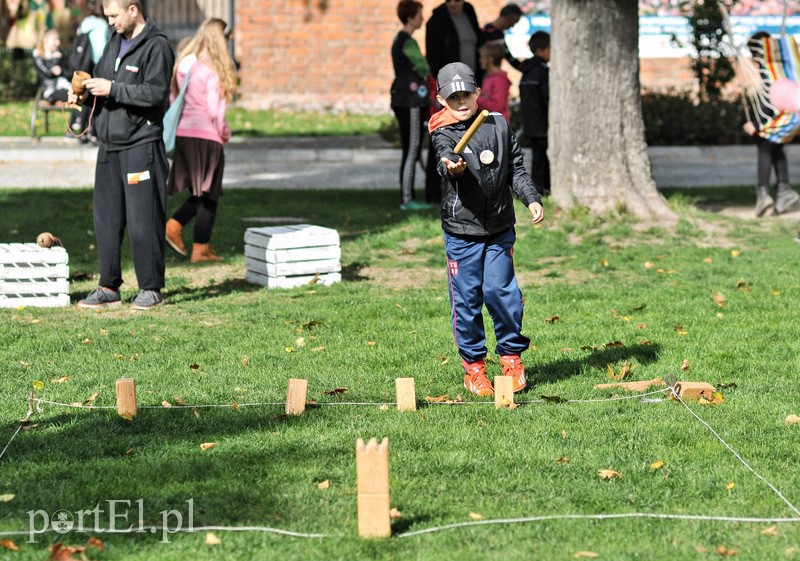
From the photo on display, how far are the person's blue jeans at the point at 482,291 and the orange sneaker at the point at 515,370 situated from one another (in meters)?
0.03

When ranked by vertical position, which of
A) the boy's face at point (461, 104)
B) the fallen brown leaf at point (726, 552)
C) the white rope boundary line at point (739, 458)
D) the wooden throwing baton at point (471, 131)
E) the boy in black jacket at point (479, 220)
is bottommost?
the fallen brown leaf at point (726, 552)

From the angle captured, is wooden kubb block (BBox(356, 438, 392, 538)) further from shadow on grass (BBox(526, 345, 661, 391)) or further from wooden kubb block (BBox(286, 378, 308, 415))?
shadow on grass (BBox(526, 345, 661, 391))

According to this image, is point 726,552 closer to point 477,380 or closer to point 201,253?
point 477,380

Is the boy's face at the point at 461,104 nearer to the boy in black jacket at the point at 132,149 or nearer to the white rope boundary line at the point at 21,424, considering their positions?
the white rope boundary line at the point at 21,424

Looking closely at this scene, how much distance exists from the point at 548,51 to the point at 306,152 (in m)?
5.37

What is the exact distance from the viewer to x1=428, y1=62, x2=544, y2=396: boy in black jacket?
235 inches

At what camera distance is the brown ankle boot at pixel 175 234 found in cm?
1031

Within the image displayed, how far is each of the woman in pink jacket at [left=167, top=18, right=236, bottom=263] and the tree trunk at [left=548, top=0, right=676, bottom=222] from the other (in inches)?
132

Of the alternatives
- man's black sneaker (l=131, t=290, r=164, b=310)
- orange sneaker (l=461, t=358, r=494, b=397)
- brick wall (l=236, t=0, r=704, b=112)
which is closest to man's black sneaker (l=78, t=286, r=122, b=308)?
man's black sneaker (l=131, t=290, r=164, b=310)

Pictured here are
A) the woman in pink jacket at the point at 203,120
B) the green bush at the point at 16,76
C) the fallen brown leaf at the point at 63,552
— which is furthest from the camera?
the green bush at the point at 16,76

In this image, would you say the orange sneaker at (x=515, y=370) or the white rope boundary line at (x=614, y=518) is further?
the orange sneaker at (x=515, y=370)

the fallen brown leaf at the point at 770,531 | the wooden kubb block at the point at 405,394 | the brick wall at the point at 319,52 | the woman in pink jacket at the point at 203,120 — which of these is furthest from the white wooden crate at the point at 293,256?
the brick wall at the point at 319,52

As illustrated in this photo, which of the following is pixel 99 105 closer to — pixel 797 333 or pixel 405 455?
pixel 405 455

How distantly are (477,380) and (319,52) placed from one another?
59.5ft
